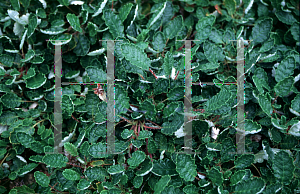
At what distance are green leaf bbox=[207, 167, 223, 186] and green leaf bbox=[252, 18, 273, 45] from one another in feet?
2.87

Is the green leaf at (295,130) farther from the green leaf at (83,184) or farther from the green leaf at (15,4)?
the green leaf at (15,4)

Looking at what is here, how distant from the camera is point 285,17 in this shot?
177cm

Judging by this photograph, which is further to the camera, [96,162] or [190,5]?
[190,5]

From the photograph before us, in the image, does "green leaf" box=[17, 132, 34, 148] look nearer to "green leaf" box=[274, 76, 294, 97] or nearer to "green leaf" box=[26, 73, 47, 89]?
"green leaf" box=[26, 73, 47, 89]

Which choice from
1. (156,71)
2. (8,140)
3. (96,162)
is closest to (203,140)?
(156,71)

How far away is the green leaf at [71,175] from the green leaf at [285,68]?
125cm

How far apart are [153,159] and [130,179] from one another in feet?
0.53

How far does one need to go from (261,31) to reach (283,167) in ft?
2.72

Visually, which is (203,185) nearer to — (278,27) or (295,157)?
(295,157)

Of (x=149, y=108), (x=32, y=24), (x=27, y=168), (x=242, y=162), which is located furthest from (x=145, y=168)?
(x=32, y=24)

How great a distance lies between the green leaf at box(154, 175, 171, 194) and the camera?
1322 millimetres

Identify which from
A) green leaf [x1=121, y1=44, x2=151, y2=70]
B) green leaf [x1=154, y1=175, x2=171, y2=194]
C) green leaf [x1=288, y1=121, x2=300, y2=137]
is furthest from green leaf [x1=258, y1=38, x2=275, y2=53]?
green leaf [x1=154, y1=175, x2=171, y2=194]

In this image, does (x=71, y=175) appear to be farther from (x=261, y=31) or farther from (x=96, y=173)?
(x=261, y=31)

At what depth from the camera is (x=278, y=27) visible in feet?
6.10
